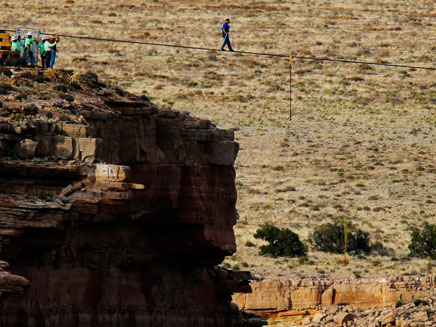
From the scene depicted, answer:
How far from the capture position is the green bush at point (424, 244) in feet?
232

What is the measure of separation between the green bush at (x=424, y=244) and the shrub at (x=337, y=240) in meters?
2.40

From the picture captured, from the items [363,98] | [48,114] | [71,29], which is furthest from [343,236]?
[71,29]

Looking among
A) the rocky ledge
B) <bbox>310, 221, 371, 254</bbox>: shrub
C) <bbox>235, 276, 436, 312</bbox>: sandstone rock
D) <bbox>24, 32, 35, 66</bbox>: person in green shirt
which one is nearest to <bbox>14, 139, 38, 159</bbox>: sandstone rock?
<bbox>24, 32, 35, 66</bbox>: person in green shirt

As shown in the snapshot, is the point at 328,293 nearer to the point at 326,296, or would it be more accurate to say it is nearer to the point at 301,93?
the point at 326,296

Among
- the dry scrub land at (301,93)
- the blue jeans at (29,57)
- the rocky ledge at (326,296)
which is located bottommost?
the rocky ledge at (326,296)

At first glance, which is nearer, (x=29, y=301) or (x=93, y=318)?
(x=29, y=301)

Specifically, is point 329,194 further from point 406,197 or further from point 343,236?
point 343,236

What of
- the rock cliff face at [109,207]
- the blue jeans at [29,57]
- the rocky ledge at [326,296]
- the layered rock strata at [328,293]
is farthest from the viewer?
the layered rock strata at [328,293]

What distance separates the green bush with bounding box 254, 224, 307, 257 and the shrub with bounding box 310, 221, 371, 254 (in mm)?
1312

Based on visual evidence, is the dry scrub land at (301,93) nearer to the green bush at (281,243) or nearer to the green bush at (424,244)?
the green bush at (281,243)

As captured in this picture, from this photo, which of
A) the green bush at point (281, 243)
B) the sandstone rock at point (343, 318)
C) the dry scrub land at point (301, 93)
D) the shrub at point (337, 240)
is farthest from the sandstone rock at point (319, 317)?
the shrub at point (337, 240)

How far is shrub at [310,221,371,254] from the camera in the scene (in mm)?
71562

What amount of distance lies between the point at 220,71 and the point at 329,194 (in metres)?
30.1

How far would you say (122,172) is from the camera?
109ft
